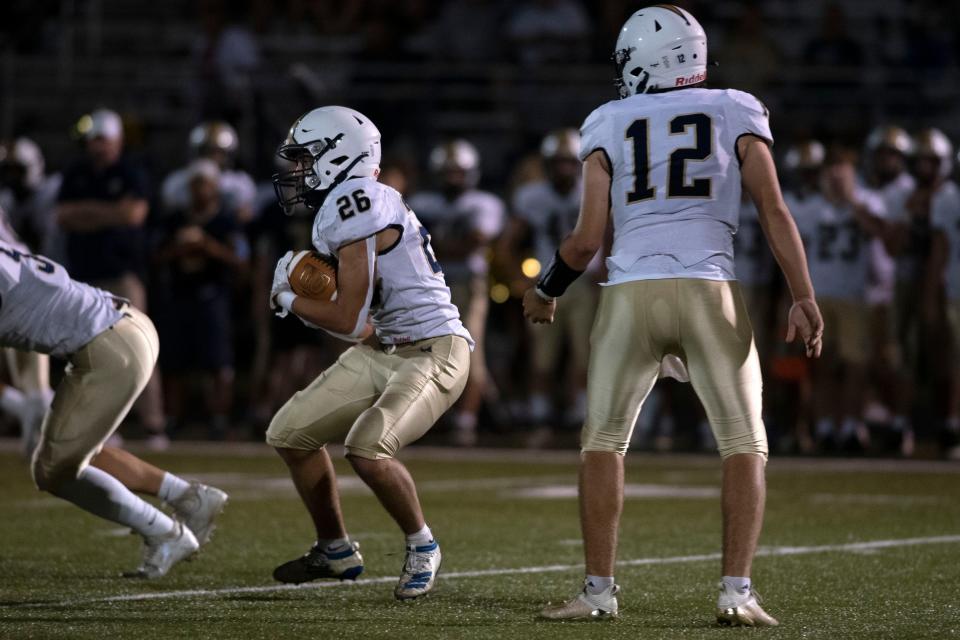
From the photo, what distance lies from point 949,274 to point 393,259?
241 inches

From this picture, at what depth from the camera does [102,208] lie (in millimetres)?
10656

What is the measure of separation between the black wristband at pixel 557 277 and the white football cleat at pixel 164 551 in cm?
165

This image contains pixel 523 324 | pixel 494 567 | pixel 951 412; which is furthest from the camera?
pixel 523 324

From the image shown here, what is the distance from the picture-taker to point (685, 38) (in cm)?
489

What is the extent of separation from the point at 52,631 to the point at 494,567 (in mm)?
1819

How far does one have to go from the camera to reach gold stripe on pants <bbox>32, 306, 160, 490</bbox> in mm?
5504

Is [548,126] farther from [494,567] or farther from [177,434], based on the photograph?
[494,567]

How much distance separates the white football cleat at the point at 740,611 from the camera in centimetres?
466

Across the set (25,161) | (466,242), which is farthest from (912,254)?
(25,161)

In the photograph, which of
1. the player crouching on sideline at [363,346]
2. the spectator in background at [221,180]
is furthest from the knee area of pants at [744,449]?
the spectator in background at [221,180]

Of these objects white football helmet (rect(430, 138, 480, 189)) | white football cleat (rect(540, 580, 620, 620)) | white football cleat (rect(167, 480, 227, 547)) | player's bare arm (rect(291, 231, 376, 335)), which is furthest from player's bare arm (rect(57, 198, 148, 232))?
white football cleat (rect(540, 580, 620, 620))

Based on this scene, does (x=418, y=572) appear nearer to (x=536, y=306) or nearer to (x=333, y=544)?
(x=333, y=544)

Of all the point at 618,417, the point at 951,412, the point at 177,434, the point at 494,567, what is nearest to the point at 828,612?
the point at 618,417

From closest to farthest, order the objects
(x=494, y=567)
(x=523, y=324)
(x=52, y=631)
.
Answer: (x=52, y=631) < (x=494, y=567) < (x=523, y=324)
